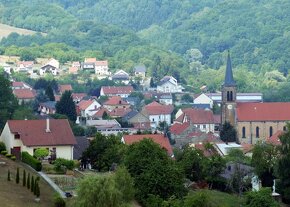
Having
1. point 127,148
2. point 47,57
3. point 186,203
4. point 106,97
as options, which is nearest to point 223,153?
point 127,148

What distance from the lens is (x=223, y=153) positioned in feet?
213

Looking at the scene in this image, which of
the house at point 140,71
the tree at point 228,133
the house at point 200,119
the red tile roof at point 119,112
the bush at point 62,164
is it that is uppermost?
the house at point 140,71

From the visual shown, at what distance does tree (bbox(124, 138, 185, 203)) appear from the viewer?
39.8 m

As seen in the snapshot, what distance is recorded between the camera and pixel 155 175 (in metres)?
40.0

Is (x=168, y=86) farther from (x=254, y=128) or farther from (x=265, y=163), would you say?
(x=265, y=163)

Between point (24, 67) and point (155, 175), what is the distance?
375ft

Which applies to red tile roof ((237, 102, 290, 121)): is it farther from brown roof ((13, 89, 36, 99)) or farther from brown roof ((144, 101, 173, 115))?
brown roof ((13, 89, 36, 99))

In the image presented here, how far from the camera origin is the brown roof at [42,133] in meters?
45.7

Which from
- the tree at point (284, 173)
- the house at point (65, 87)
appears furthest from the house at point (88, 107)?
the tree at point (284, 173)

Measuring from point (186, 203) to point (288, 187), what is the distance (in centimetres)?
1170

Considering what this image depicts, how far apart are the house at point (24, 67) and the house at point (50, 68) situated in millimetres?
1964

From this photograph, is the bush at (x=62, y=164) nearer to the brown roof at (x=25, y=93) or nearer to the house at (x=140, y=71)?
the brown roof at (x=25, y=93)

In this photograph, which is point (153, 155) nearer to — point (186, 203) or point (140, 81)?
point (186, 203)

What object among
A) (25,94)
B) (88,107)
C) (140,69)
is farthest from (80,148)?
(140,69)
